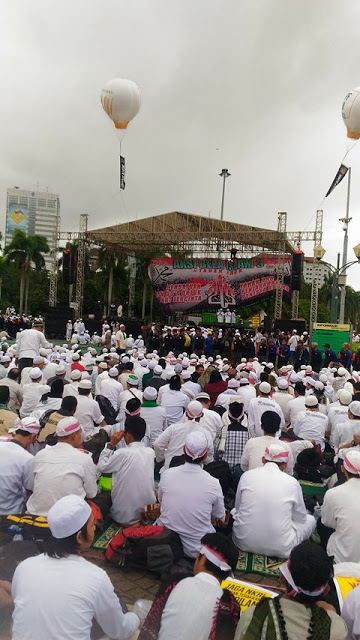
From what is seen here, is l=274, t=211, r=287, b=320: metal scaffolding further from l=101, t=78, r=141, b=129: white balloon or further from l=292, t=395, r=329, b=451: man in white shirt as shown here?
l=292, t=395, r=329, b=451: man in white shirt

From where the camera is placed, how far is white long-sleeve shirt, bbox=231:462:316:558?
3.67m

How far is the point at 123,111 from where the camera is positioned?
12.4m

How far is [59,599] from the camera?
195cm

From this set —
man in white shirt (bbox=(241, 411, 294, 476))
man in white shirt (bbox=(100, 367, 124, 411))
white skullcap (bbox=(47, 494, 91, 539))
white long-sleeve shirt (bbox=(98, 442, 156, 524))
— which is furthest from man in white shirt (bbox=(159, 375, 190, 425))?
white skullcap (bbox=(47, 494, 91, 539))

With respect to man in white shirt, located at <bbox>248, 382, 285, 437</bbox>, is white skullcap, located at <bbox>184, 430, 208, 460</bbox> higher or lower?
higher

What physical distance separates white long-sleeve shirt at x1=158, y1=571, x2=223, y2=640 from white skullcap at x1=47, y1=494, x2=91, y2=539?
20.7 inches

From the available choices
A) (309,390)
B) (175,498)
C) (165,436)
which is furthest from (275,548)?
(309,390)

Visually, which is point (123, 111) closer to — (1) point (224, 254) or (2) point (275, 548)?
(2) point (275, 548)

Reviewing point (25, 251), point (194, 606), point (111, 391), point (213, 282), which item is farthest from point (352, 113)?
point (25, 251)

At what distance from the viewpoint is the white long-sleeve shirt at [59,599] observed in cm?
194

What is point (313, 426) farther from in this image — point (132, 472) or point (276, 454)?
point (132, 472)

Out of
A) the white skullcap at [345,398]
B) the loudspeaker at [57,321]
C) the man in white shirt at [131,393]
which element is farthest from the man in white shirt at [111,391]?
the loudspeaker at [57,321]

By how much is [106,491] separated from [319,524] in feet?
6.20

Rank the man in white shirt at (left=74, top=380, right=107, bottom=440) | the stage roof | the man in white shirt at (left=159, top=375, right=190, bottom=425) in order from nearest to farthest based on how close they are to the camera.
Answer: the man in white shirt at (left=74, top=380, right=107, bottom=440), the man in white shirt at (left=159, top=375, right=190, bottom=425), the stage roof
